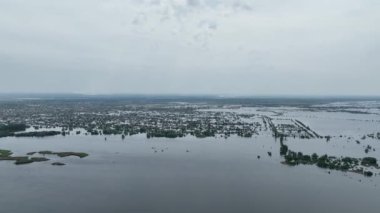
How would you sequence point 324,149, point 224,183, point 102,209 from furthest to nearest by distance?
point 324,149
point 224,183
point 102,209

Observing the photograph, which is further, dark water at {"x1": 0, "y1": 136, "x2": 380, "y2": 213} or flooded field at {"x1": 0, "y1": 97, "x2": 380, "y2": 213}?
flooded field at {"x1": 0, "y1": 97, "x2": 380, "y2": 213}

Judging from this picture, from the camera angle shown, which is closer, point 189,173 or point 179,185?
point 179,185

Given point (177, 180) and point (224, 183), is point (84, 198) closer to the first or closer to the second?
point (177, 180)

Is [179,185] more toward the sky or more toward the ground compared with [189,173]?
more toward the ground

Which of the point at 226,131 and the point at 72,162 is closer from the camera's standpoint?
the point at 72,162

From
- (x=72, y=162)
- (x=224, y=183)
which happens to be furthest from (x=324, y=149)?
(x=72, y=162)
